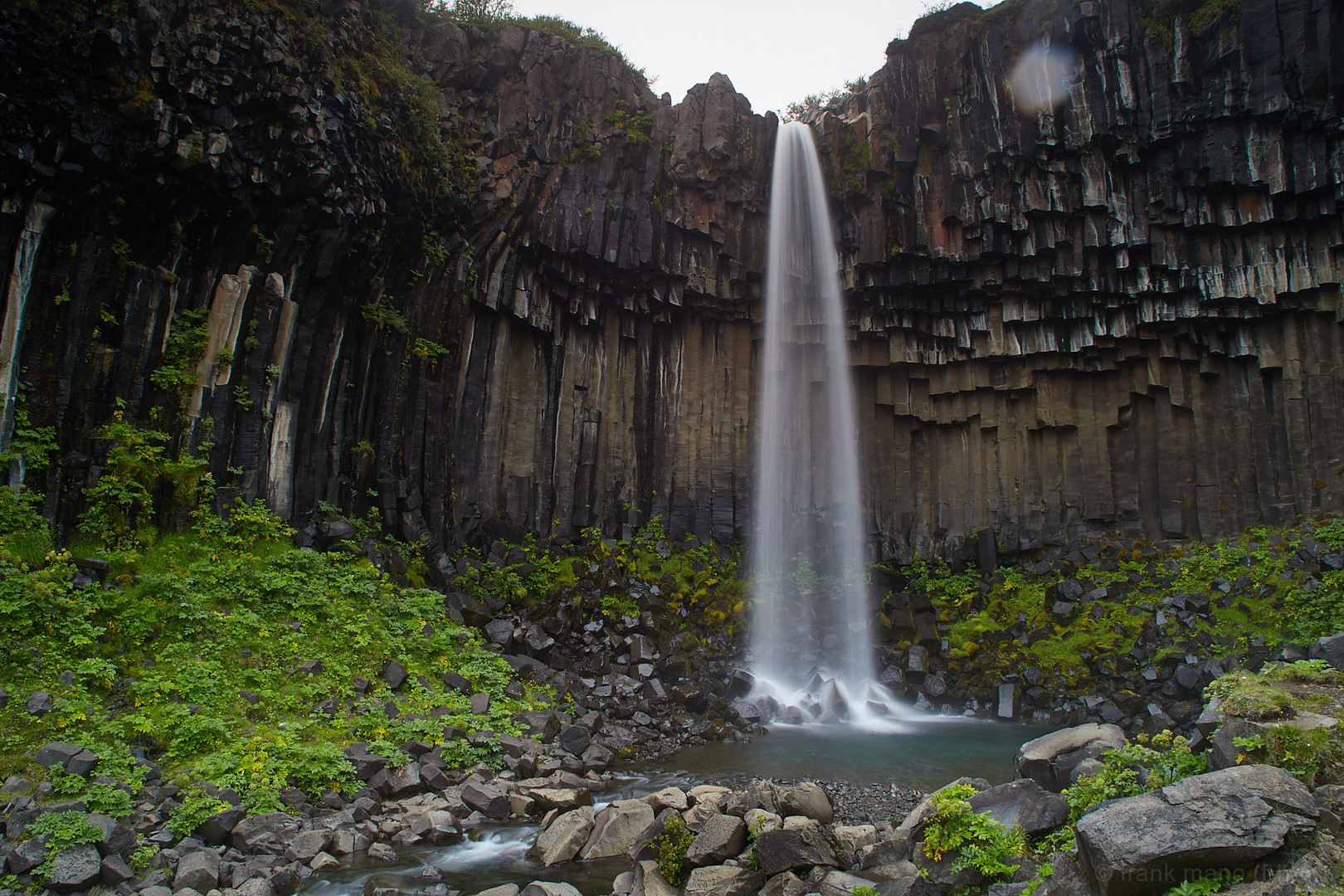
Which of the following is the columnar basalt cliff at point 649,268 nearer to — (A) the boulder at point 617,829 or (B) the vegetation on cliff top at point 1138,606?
(B) the vegetation on cliff top at point 1138,606

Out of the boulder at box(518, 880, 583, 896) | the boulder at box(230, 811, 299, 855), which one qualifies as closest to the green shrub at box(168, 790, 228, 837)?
the boulder at box(230, 811, 299, 855)

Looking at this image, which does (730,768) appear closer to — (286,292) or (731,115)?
(286,292)

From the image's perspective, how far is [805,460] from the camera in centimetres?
2020

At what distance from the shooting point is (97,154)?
1007 cm

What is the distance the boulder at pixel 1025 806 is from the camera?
17.8ft

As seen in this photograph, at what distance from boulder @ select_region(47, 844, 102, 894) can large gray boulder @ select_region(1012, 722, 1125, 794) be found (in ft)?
26.2

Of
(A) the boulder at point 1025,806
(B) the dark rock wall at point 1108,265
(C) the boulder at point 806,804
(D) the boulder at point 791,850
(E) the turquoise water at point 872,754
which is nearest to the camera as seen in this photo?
(A) the boulder at point 1025,806

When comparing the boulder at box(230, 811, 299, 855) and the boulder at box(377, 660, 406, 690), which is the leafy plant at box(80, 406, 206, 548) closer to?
the boulder at box(377, 660, 406, 690)

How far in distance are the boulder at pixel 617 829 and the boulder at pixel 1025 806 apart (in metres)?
3.08

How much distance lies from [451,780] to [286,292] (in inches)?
364

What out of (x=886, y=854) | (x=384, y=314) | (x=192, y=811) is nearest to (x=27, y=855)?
(x=192, y=811)

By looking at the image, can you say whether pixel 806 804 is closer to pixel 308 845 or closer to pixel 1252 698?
pixel 1252 698

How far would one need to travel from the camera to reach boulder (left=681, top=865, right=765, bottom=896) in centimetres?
575

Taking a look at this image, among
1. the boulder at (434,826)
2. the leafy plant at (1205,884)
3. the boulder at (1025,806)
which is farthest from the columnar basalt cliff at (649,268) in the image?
the leafy plant at (1205,884)
